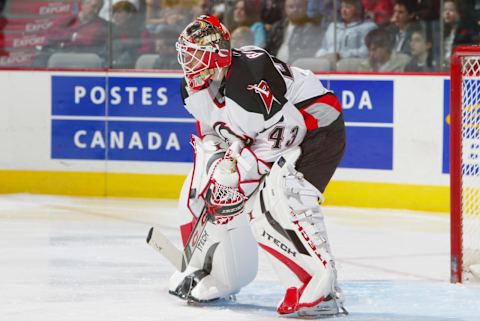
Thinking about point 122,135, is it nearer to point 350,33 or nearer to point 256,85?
point 350,33

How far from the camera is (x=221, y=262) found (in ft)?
14.2

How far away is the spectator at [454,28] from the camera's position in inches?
275

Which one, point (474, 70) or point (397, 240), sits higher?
point (474, 70)

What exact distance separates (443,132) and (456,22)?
0.63 meters

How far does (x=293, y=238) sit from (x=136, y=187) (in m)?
3.64

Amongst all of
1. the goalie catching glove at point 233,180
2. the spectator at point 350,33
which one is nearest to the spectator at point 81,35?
the spectator at point 350,33

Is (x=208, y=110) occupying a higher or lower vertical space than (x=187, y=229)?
higher

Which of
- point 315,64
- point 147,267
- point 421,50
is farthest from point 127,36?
point 147,267

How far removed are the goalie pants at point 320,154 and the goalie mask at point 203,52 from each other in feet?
1.32

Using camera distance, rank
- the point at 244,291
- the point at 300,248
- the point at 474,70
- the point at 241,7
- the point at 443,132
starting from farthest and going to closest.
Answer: the point at 241,7 < the point at 443,132 < the point at 474,70 < the point at 244,291 < the point at 300,248

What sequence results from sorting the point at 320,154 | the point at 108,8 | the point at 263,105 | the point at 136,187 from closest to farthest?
the point at 263,105 < the point at 320,154 < the point at 136,187 < the point at 108,8

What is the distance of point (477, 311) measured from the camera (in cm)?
421

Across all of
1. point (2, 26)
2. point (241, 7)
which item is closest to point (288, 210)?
point (241, 7)

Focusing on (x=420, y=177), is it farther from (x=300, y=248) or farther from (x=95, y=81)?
(x=300, y=248)
